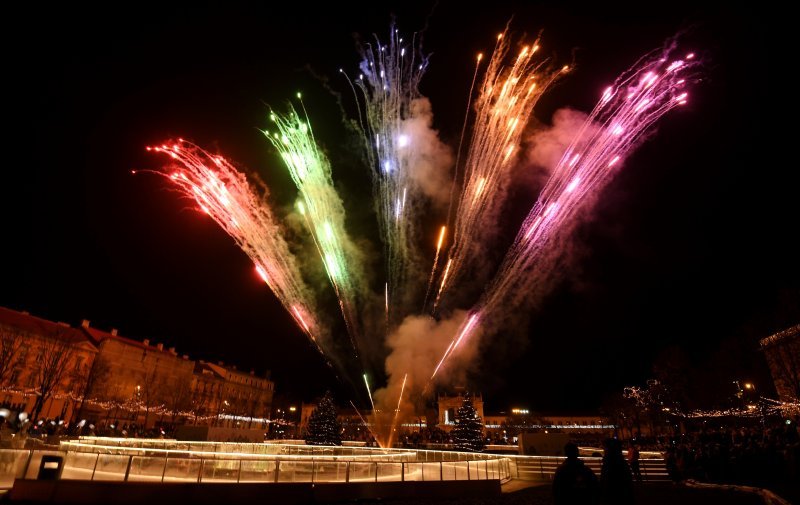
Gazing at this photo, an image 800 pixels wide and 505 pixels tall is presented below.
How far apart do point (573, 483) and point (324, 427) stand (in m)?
35.4

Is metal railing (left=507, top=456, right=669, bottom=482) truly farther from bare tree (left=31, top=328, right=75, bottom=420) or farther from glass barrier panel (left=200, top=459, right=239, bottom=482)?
bare tree (left=31, top=328, right=75, bottom=420)

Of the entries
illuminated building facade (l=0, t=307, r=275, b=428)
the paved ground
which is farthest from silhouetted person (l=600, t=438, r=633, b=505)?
illuminated building facade (l=0, t=307, r=275, b=428)

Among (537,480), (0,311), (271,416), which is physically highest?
(0,311)

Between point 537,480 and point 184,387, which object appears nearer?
point 537,480

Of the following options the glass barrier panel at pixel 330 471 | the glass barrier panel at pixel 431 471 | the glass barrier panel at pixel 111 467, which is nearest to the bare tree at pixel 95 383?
the glass barrier panel at pixel 111 467

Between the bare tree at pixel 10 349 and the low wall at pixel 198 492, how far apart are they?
153 ft

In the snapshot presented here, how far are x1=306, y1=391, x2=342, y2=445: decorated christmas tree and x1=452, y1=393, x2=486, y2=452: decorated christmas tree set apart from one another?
34.8ft

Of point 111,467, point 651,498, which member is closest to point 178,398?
point 111,467

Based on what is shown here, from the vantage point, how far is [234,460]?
43.3ft

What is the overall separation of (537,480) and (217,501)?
14063 millimetres

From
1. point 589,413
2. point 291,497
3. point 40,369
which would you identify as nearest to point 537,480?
point 291,497

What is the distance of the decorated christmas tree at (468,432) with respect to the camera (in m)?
33.1

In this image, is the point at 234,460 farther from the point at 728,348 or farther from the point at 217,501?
the point at 728,348

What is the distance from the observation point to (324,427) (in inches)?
1508
